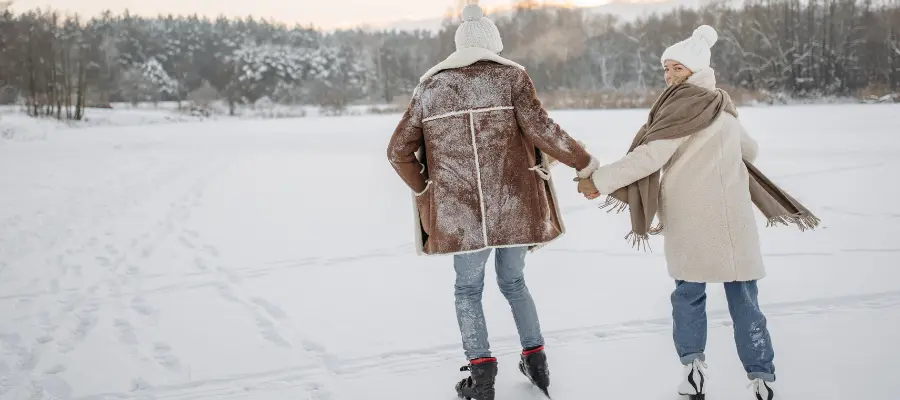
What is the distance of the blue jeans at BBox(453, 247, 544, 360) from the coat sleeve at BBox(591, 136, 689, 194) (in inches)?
17.0

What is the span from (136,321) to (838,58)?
39.4m

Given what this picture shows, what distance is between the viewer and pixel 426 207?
3162 millimetres

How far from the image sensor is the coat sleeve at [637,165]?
2.89 metres

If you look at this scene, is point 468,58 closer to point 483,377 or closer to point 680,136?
point 680,136

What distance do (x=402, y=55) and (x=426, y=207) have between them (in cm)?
7365

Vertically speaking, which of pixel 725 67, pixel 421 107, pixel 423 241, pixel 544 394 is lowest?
pixel 544 394

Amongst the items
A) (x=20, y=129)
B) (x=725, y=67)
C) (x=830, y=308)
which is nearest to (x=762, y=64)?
(x=725, y=67)

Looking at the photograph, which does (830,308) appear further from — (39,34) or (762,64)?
(39,34)

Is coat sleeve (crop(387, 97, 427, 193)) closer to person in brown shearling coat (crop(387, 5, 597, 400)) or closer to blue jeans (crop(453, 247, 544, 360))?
person in brown shearling coat (crop(387, 5, 597, 400))

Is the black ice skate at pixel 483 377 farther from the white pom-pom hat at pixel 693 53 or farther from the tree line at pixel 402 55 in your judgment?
the tree line at pixel 402 55

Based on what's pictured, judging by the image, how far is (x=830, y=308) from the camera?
4.28 meters

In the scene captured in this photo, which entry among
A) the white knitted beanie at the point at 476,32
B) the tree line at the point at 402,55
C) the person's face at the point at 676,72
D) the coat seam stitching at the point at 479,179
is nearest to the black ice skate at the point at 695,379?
the coat seam stitching at the point at 479,179

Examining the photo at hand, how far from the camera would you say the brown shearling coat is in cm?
289

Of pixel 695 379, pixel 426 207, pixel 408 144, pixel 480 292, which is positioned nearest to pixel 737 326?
pixel 695 379
